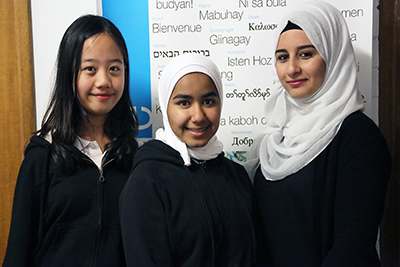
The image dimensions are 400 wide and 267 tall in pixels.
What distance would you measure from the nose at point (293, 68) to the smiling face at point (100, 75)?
0.76m

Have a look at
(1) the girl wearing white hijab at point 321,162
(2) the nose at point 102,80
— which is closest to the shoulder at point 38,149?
(2) the nose at point 102,80

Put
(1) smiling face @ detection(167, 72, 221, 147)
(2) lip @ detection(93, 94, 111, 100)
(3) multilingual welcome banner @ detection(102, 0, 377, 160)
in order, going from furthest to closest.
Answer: (3) multilingual welcome banner @ detection(102, 0, 377, 160) < (2) lip @ detection(93, 94, 111, 100) < (1) smiling face @ detection(167, 72, 221, 147)

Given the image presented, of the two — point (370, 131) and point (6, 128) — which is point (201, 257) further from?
point (6, 128)

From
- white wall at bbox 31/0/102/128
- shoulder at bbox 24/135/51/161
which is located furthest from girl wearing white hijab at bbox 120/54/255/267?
white wall at bbox 31/0/102/128

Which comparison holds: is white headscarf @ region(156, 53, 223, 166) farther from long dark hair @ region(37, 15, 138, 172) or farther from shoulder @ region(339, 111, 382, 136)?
shoulder @ region(339, 111, 382, 136)

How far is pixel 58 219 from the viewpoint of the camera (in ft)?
4.56

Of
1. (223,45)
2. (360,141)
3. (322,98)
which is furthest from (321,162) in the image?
(223,45)

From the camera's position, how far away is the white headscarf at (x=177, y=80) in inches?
53.3

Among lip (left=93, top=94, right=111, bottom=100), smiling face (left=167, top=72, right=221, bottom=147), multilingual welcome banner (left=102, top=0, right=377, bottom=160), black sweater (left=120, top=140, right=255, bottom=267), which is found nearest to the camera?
black sweater (left=120, top=140, right=255, bottom=267)

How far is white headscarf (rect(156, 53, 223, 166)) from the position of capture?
1.35 meters

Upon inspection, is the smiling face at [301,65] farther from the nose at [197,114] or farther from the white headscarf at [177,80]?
the nose at [197,114]

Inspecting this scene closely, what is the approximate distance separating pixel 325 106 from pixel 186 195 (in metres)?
0.70

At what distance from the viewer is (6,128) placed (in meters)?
2.01

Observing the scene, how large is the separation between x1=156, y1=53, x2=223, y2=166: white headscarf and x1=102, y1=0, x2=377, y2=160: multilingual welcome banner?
20.6 inches
